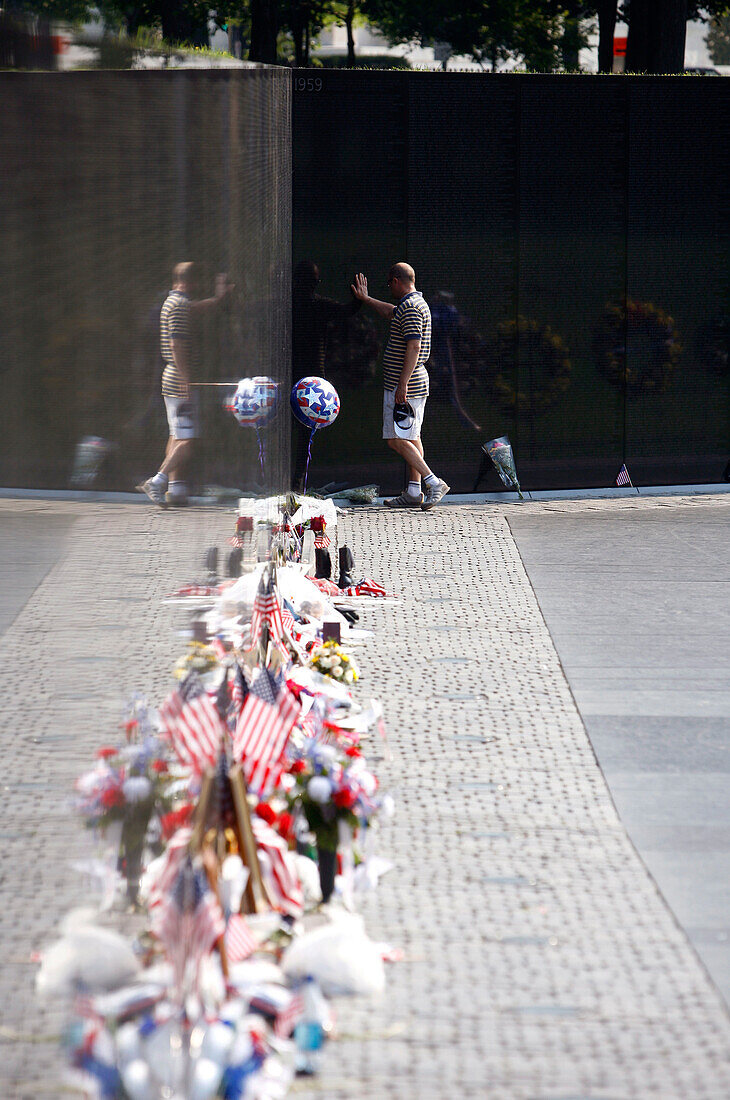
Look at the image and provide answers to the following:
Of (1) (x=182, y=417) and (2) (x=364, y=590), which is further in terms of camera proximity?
(2) (x=364, y=590)

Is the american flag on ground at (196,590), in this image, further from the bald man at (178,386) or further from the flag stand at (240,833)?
the flag stand at (240,833)

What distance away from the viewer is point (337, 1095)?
284cm

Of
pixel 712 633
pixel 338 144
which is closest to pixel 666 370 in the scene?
pixel 338 144

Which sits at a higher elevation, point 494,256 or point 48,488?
point 494,256

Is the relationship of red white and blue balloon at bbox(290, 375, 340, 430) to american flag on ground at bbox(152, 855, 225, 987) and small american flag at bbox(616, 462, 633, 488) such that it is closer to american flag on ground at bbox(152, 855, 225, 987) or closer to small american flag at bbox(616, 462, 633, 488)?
small american flag at bbox(616, 462, 633, 488)

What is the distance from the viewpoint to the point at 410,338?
381 inches

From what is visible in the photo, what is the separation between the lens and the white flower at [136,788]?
10.5ft

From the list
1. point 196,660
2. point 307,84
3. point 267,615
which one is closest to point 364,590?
point 267,615

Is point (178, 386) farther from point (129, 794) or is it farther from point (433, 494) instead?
point (433, 494)

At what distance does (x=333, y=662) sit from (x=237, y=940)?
7.80ft

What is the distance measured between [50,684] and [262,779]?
0.93m

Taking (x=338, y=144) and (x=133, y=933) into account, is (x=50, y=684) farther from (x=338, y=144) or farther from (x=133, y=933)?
(x=338, y=144)

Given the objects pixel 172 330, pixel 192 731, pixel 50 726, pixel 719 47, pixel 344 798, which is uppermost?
pixel 719 47

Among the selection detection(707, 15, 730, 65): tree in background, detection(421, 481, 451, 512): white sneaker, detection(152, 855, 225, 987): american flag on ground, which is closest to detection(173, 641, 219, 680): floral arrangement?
detection(152, 855, 225, 987): american flag on ground
